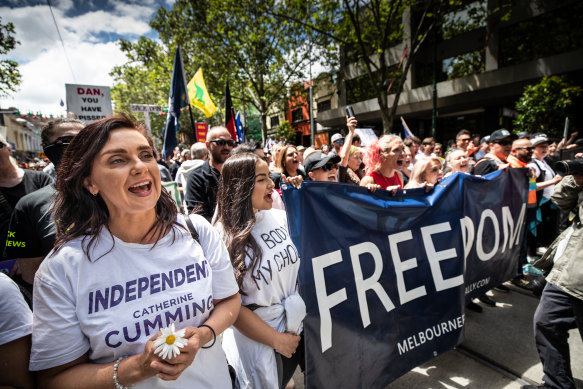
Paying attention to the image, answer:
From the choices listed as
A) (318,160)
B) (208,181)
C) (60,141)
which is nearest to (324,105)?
(318,160)

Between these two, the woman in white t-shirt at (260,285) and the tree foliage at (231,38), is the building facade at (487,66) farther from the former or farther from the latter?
the woman in white t-shirt at (260,285)

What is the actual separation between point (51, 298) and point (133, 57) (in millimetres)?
17254

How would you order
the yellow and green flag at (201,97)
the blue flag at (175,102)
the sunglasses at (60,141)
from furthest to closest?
the yellow and green flag at (201,97)
the blue flag at (175,102)
the sunglasses at (60,141)

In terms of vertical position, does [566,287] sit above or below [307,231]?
below

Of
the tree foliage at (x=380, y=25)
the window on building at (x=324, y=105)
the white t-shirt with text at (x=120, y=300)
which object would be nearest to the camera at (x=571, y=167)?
the white t-shirt with text at (x=120, y=300)

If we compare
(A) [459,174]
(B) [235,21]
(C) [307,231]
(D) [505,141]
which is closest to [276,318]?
(C) [307,231]

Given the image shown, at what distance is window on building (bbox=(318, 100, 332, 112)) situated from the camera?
27.6m

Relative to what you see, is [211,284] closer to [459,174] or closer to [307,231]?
[307,231]

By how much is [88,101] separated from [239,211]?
16.3 feet

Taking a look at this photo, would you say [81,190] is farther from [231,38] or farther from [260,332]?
[231,38]

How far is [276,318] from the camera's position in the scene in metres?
1.68

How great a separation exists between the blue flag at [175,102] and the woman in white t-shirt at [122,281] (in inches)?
170

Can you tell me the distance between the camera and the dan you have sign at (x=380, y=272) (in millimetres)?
1858

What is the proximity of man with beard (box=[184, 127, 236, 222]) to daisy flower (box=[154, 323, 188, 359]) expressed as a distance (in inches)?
66.2
